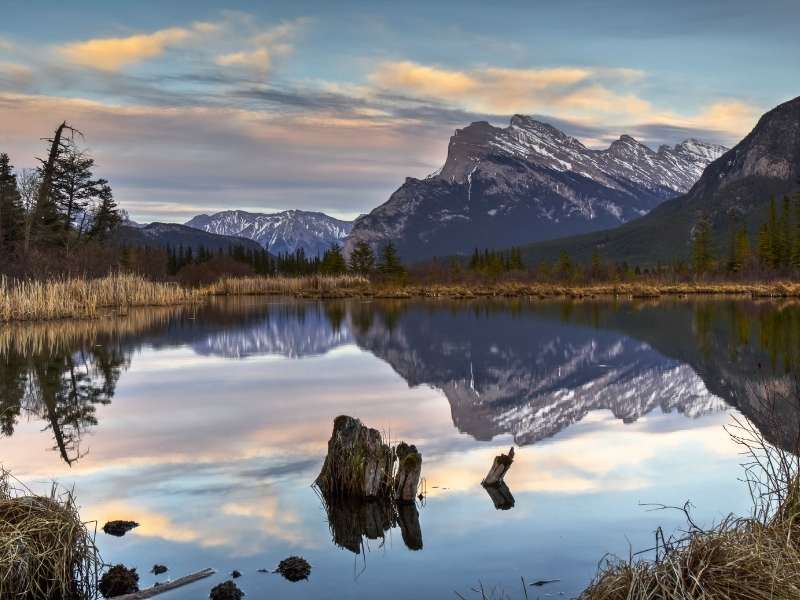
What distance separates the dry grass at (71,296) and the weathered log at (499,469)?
1151 inches

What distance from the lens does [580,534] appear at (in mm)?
9109

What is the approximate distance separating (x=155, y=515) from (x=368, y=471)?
2.59 m

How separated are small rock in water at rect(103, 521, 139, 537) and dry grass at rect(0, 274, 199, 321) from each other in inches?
1118

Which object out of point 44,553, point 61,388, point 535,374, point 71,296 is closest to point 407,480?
point 44,553

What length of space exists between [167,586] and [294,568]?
3.90ft

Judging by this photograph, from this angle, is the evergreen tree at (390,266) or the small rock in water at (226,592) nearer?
the small rock in water at (226,592)

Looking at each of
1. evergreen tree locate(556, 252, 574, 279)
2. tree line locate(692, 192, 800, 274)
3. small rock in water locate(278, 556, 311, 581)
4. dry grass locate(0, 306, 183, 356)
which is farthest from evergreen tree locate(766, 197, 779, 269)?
small rock in water locate(278, 556, 311, 581)

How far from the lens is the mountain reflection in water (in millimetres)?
17094

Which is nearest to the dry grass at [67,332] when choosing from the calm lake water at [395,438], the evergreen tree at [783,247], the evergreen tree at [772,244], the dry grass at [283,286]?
the calm lake water at [395,438]

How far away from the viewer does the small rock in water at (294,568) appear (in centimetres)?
804

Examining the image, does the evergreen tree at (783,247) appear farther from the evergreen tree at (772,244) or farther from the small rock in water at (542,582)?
the small rock in water at (542,582)

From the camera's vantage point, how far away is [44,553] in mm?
7320

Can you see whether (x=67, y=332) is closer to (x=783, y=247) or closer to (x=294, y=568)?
(x=294, y=568)

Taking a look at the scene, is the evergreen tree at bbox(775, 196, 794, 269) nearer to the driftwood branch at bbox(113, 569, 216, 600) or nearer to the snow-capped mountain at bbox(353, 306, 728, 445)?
the snow-capped mountain at bbox(353, 306, 728, 445)
